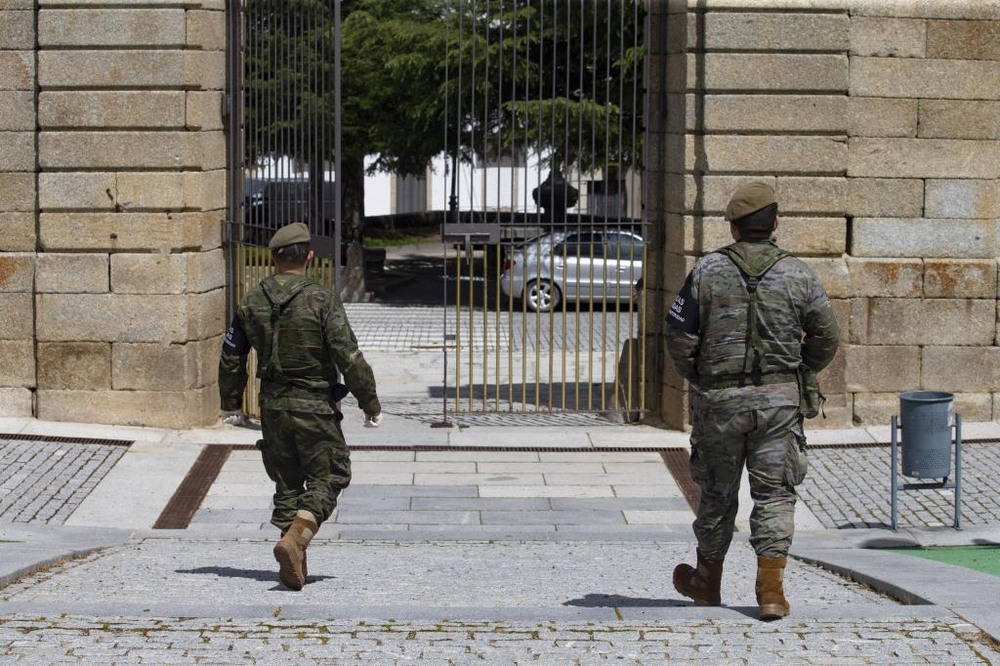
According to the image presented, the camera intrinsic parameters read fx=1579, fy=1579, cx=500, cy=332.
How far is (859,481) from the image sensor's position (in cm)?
1049

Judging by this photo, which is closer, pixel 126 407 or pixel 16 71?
pixel 16 71

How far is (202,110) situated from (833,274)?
4.85 metres

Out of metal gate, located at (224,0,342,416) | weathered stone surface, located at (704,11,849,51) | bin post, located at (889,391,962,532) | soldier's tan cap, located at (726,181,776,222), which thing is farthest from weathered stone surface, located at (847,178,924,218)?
soldier's tan cap, located at (726,181,776,222)

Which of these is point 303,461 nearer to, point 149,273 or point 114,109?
point 149,273

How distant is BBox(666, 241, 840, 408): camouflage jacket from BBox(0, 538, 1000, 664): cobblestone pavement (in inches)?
36.1

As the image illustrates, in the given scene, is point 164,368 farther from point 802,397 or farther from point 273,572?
point 802,397

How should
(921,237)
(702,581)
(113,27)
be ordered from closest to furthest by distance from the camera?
(702,581) → (113,27) → (921,237)

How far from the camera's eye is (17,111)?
1170cm

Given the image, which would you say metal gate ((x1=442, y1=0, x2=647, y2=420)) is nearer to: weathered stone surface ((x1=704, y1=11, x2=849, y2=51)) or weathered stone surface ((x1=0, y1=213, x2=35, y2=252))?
weathered stone surface ((x1=704, y1=11, x2=849, y2=51))

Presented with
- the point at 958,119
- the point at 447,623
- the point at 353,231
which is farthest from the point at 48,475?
the point at 353,231

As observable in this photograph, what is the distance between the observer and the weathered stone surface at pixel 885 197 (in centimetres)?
1196

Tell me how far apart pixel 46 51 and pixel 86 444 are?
114 inches

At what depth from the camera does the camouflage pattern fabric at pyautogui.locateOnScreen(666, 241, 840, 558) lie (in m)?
6.39

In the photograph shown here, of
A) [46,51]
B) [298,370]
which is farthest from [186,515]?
[46,51]
